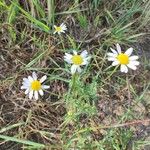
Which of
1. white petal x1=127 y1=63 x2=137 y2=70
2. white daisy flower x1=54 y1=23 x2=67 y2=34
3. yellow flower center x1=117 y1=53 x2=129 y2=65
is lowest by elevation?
white petal x1=127 y1=63 x2=137 y2=70

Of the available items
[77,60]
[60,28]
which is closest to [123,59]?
[77,60]

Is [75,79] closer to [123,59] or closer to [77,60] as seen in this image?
[77,60]

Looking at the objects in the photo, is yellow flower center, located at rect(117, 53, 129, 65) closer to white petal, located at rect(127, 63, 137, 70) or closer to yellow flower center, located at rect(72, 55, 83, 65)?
white petal, located at rect(127, 63, 137, 70)

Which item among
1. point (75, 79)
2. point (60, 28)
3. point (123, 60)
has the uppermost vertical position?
point (60, 28)

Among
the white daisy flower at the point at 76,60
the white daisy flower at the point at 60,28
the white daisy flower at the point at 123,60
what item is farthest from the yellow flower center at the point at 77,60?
the white daisy flower at the point at 60,28

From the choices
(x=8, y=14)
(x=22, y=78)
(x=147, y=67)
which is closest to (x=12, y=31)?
(x=8, y=14)

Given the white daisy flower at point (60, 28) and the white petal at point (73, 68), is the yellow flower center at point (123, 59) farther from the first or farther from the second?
the white daisy flower at point (60, 28)

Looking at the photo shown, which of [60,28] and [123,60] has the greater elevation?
[60,28]

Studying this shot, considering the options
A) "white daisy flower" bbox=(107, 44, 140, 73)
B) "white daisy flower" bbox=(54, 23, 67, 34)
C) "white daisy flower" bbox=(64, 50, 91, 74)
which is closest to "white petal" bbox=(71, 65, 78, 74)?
"white daisy flower" bbox=(64, 50, 91, 74)

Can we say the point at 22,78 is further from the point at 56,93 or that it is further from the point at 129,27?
the point at 129,27

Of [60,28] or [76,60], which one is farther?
[60,28]

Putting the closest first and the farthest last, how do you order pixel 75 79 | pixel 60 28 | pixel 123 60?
pixel 75 79 < pixel 123 60 < pixel 60 28

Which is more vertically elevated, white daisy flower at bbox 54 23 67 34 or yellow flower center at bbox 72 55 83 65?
white daisy flower at bbox 54 23 67 34
